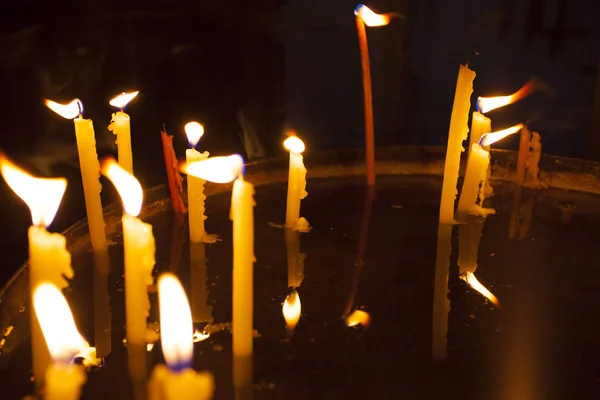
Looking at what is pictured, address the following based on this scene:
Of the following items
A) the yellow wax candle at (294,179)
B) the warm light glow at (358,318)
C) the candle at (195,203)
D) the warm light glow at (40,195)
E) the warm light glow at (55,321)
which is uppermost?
the yellow wax candle at (294,179)

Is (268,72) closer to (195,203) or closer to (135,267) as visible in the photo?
(195,203)

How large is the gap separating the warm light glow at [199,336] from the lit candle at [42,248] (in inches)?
5.9

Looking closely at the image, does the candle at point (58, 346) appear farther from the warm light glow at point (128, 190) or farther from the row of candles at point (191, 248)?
the warm light glow at point (128, 190)

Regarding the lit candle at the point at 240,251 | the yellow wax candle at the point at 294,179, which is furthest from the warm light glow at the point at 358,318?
the yellow wax candle at the point at 294,179

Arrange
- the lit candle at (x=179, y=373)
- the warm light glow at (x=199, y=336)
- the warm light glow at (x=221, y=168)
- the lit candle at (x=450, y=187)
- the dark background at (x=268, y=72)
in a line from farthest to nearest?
the dark background at (x=268, y=72), the lit candle at (x=450, y=187), the warm light glow at (x=199, y=336), the warm light glow at (x=221, y=168), the lit candle at (x=179, y=373)

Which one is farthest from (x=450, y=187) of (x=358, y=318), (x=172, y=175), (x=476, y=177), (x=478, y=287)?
(x=172, y=175)

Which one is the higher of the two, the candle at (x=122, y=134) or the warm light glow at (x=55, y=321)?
the candle at (x=122, y=134)

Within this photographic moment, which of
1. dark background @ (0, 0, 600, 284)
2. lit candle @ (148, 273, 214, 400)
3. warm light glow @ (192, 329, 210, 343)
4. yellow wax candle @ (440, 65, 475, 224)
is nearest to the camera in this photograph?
lit candle @ (148, 273, 214, 400)

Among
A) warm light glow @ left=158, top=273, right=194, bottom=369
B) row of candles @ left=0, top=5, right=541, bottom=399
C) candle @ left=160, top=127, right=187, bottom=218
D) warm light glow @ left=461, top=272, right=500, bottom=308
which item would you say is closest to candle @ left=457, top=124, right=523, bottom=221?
row of candles @ left=0, top=5, right=541, bottom=399

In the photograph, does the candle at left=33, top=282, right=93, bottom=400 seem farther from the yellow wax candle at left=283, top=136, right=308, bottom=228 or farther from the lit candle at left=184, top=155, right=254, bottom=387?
the yellow wax candle at left=283, top=136, right=308, bottom=228

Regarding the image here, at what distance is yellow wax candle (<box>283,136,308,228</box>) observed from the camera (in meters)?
0.97

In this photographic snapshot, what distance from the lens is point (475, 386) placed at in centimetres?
67

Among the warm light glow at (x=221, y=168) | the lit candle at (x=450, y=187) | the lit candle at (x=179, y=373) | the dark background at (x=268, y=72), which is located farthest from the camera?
the dark background at (x=268, y=72)

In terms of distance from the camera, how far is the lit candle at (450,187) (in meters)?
0.84
